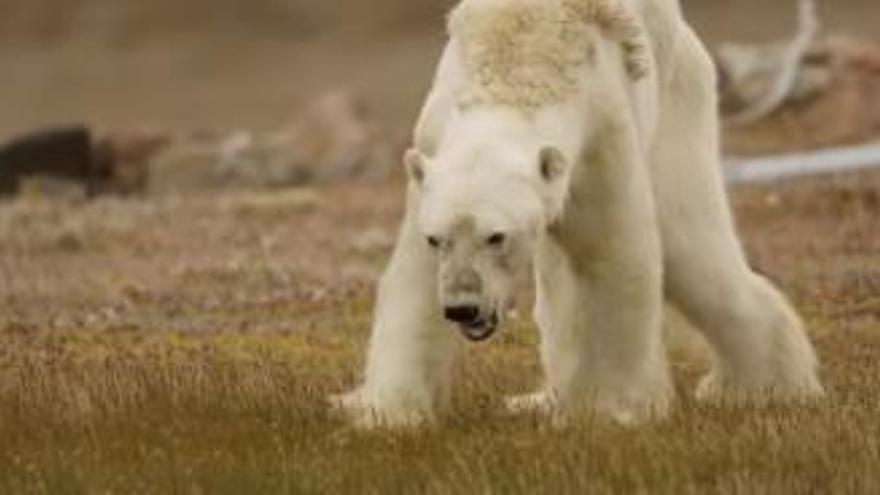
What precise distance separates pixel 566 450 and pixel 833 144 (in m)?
25.1

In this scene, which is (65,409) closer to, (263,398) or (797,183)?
(263,398)

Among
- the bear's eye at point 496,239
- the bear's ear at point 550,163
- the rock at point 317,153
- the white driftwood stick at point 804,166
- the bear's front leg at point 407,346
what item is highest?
the bear's ear at point 550,163

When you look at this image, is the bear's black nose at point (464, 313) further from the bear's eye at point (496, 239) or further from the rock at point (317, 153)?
the rock at point (317, 153)

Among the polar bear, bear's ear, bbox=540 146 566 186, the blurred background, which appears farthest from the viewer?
the blurred background

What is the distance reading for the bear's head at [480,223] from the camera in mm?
8758

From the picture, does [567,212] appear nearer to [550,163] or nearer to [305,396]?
[550,163]

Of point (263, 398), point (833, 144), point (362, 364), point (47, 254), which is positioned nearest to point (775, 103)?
point (833, 144)

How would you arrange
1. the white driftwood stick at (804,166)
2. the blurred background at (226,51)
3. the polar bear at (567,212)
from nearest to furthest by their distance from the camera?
the polar bear at (567,212)
the white driftwood stick at (804,166)
the blurred background at (226,51)

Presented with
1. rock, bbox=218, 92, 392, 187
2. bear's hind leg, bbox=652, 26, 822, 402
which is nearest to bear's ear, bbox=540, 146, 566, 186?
bear's hind leg, bbox=652, 26, 822, 402

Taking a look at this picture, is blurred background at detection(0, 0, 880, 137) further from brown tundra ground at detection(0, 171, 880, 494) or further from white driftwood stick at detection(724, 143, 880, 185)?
brown tundra ground at detection(0, 171, 880, 494)

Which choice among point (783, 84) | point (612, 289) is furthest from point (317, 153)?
point (612, 289)

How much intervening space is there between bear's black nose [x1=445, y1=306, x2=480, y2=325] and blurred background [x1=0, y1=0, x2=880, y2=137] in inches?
1716

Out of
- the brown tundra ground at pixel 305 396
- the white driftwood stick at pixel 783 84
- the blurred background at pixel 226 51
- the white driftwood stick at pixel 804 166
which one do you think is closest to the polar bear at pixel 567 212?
the brown tundra ground at pixel 305 396

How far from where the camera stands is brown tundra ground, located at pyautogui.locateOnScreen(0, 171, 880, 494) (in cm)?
861
